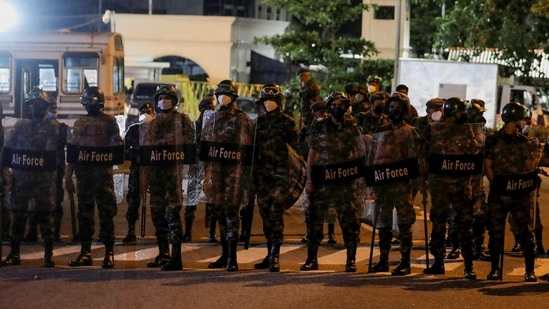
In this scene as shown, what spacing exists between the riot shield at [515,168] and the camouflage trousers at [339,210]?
1.51 meters

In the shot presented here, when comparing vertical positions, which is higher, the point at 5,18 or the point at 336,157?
the point at 5,18

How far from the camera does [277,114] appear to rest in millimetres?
10453

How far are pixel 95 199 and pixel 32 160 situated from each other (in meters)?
0.80

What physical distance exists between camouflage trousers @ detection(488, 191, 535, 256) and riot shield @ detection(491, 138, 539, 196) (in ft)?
0.27

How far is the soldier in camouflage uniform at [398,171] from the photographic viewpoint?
33.7 ft

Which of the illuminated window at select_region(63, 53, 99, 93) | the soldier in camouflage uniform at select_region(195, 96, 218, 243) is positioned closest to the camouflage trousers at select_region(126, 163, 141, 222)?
the soldier in camouflage uniform at select_region(195, 96, 218, 243)

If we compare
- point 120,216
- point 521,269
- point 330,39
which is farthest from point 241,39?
point 521,269

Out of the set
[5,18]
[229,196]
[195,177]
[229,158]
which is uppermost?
[5,18]

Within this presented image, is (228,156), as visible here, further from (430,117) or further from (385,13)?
(385,13)

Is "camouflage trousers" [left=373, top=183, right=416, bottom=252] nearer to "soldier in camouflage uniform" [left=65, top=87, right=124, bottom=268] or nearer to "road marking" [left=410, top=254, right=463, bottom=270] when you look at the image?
"road marking" [left=410, top=254, right=463, bottom=270]

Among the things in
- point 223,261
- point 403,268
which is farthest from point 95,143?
point 403,268

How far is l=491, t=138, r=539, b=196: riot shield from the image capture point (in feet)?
32.6

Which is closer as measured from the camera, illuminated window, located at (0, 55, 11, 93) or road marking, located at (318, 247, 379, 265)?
road marking, located at (318, 247, 379, 265)

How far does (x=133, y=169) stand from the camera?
12.6 m
